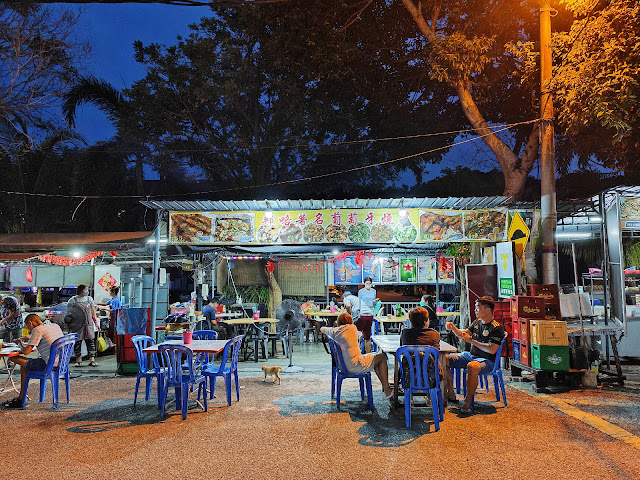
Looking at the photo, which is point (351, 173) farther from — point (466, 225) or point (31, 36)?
point (31, 36)

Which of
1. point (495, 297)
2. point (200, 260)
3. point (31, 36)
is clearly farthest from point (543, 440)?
point (31, 36)

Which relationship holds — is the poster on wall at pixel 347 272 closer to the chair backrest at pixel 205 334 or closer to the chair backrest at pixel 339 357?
the chair backrest at pixel 205 334

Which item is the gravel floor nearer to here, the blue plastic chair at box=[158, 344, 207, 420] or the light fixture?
the blue plastic chair at box=[158, 344, 207, 420]

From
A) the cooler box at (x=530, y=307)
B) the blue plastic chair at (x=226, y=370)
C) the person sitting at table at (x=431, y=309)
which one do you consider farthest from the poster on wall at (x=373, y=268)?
the blue plastic chair at (x=226, y=370)

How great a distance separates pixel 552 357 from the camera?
719 cm

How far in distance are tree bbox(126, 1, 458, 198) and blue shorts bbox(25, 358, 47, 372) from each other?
9108 millimetres

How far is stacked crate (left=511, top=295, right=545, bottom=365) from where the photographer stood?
757 cm

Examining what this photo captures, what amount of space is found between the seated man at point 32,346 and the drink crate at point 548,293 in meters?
7.40

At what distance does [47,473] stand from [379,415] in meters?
3.53

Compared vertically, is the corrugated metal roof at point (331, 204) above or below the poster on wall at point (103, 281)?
above

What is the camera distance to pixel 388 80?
14.5 m

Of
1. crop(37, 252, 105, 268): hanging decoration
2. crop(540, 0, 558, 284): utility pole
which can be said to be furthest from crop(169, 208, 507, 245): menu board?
crop(37, 252, 105, 268): hanging decoration

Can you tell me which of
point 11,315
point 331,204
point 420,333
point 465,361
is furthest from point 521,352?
point 11,315

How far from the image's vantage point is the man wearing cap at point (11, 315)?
9.90 metres
